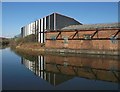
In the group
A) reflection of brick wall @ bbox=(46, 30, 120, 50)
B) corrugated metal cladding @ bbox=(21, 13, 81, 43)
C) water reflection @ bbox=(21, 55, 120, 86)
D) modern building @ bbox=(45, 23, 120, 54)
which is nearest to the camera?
water reflection @ bbox=(21, 55, 120, 86)

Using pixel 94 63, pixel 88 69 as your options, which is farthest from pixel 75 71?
pixel 94 63

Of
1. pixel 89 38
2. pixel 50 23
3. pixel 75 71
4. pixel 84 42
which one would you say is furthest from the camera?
pixel 50 23

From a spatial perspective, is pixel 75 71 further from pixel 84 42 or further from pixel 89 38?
pixel 84 42

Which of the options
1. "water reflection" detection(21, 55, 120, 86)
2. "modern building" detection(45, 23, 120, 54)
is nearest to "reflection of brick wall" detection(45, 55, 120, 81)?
"water reflection" detection(21, 55, 120, 86)

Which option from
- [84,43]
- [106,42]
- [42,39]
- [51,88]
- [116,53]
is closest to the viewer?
[51,88]

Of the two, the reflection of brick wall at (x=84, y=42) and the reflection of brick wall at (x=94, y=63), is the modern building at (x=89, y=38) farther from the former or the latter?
the reflection of brick wall at (x=94, y=63)

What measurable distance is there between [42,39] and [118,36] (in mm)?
15980

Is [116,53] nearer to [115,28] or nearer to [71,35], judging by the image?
[115,28]

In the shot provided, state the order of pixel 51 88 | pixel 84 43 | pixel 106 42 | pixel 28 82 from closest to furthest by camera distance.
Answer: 1. pixel 51 88
2. pixel 28 82
3. pixel 106 42
4. pixel 84 43

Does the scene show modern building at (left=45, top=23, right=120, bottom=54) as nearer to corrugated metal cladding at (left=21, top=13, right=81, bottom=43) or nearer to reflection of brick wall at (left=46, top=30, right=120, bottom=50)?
reflection of brick wall at (left=46, top=30, right=120, bottom=50)

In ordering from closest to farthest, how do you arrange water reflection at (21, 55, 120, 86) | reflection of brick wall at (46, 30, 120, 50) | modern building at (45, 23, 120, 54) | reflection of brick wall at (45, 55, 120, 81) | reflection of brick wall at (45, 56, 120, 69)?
water reflection at (21, 55, 120, 86) < reflection of brick wall at (45, 55, 120, 81) < reflection of brick wall at (45, 56, 120, 69) < modern building at (45, 23, 120, 54) < reflection of brick wall at (46, 30, 120, 50)

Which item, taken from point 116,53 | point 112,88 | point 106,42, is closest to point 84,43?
point 106,42

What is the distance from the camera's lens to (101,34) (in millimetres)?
19219

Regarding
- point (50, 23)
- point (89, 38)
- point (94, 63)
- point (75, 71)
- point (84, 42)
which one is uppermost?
point (50, 23)
